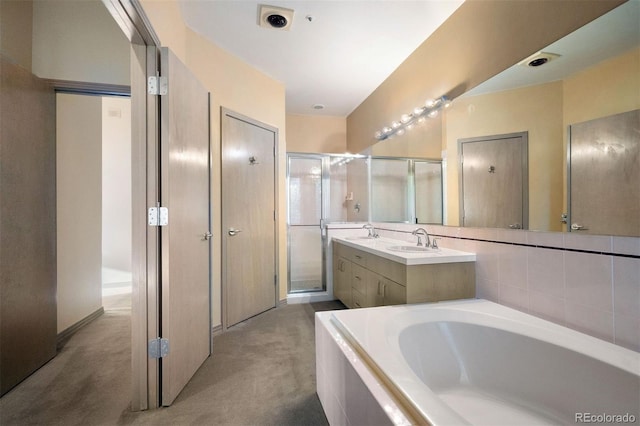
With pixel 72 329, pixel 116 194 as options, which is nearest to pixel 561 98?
pixel 72 329

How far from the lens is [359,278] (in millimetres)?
2424

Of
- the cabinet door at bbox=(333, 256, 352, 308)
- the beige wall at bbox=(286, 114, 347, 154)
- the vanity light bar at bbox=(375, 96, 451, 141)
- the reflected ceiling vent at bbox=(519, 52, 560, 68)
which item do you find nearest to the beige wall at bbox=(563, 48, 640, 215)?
the reflected ceiling vent at bbox=(519, 52, 560, 68)

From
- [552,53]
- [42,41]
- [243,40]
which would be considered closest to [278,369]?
[552,53]

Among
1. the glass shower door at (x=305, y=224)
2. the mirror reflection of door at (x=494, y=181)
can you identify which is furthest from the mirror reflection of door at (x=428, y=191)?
the glass shower door at (x=305, y=224)

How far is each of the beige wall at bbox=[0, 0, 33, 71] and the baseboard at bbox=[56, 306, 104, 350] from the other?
6.71 ft

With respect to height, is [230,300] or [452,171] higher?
[452,171]

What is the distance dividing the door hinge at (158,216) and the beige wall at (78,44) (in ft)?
4.01

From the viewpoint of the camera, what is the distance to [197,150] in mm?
1806

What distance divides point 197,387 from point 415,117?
8.62ft

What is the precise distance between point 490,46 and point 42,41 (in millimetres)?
3135

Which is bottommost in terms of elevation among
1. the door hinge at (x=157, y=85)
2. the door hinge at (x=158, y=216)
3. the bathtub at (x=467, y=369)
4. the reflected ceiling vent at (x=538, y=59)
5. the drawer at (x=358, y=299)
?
the drawer at (x=358, y=299)

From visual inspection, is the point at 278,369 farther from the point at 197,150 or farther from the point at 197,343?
the point at 197,150

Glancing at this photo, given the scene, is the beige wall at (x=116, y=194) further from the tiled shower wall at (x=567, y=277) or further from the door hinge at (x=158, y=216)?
the tiled shower wall at (x=567, y=277)

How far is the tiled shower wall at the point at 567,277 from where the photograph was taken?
3.37 feet
